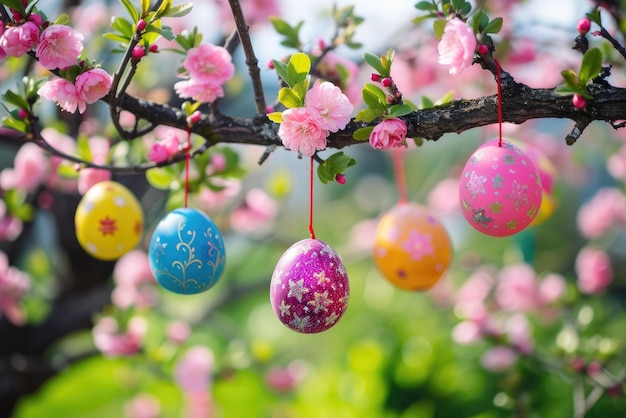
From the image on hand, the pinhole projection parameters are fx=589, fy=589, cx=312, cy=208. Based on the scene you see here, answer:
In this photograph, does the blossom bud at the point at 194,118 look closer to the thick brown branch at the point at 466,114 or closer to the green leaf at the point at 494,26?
the thick brown branch at the point at 466,114

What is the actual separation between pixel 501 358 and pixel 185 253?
133cm

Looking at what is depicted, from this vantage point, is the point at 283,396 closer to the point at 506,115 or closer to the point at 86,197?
the point at 86,197

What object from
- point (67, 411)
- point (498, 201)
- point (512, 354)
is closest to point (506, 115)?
point (498, 201)

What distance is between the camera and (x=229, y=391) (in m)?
3.82

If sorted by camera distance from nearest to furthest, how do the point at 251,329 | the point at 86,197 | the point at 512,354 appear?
1. the point at 86,197
2. the point at 512,354
3. the point at 251,329

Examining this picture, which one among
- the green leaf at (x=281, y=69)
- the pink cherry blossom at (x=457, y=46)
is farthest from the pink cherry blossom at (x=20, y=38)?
the pink cherry blossom at (x=457, y=46)

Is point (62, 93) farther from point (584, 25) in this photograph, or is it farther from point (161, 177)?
point (584, 25)

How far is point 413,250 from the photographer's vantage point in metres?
1.52

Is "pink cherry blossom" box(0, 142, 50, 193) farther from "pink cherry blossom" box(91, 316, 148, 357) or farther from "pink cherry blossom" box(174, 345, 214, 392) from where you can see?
"pink cherry blossom" box(174, 345, 214, 392)

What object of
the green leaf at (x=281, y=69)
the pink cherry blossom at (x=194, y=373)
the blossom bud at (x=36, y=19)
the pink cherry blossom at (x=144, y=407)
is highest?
the blossom bud at (x=36, y=19)

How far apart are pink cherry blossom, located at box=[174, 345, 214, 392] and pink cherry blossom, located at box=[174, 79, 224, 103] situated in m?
1.34

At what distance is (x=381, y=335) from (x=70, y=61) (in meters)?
2.63

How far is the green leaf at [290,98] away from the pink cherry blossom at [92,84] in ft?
1.11

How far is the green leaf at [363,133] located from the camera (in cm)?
112
